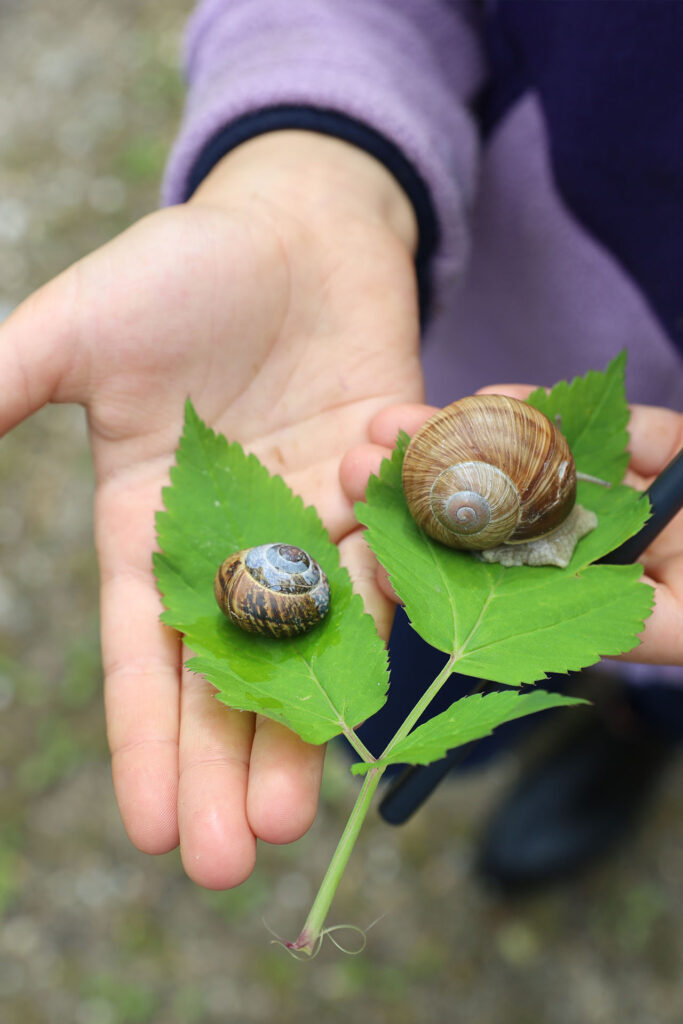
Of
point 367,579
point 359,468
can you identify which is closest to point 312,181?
point 359,468

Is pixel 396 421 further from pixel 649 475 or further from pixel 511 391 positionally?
pixel 649 475

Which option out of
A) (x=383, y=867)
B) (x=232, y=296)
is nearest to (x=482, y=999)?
(x=383, y=867)

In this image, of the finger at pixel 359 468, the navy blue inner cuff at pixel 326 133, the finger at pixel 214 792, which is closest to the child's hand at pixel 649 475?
the finger at pixel 359 468

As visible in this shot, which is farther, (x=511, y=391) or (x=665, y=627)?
(x=511, y=391)

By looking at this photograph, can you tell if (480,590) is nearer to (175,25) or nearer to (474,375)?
(474,375)

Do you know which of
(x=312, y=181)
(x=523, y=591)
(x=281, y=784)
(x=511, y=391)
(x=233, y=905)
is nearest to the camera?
(x=281, y=784)

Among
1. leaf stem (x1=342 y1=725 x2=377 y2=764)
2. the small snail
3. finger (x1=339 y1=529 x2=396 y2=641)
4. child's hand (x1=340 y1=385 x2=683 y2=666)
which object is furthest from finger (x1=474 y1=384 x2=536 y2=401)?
leaf stem (x1=342 y1=725 x2=377 y2=764)
